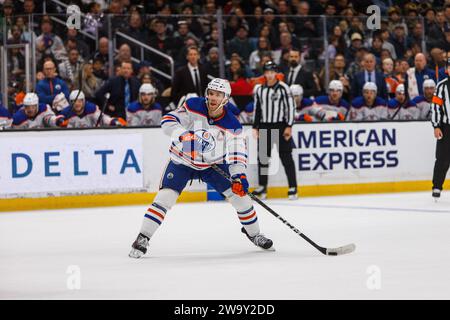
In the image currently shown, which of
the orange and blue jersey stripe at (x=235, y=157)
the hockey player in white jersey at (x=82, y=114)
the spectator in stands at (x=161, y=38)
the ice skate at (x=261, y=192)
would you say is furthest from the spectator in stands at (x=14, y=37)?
the orange and blue jersey stripe at (x=235, y=157)

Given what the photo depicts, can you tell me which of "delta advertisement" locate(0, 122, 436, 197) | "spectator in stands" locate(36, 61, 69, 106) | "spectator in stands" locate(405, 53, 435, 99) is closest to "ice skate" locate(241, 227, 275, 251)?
"delta advertisement" locate(0, 122, 436, 197)

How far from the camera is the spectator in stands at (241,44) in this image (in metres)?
12.6

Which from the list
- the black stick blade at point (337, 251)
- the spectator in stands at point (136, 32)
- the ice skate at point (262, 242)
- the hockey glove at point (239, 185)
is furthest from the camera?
the spectator in stands at point (136, 32)

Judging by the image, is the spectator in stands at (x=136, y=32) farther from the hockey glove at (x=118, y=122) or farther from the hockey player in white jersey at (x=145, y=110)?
the hockey glove at (x=118, y=122)

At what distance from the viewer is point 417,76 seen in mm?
13281

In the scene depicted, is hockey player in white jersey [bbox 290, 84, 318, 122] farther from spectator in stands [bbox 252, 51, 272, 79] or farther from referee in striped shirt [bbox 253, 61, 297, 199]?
referee in striped shirt [bbox 253, 61, 297, 199]

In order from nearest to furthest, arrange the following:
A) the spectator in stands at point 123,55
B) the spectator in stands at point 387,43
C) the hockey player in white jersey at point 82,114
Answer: the hockey player in white jersey at point 82,114, the spectator in stands at point 123,55, the spectator in stands at point 387,43

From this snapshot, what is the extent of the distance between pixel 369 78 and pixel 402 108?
0.58 m

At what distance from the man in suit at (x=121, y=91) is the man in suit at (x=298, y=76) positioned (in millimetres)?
1979

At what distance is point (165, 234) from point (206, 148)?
64.4 inches

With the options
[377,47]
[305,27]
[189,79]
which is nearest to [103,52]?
[189,79]

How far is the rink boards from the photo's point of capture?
419 inches
